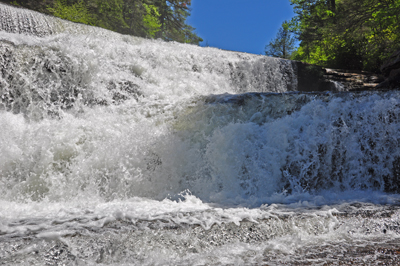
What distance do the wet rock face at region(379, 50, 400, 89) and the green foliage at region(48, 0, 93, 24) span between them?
15388mm

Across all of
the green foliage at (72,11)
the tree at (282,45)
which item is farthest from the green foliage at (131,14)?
the tree at (282,45)

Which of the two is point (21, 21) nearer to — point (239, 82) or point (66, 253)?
point (239, 82)

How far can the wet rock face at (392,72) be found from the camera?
23.7 ft

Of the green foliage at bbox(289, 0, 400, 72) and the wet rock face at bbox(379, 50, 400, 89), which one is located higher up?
the green foliage at bbox(289, 0, 400, 72)

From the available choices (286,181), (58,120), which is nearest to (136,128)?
(58,120)

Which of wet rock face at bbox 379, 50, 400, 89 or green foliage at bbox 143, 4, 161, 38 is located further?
green foliage at bbox 143, 4, 161, 38

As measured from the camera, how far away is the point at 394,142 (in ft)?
15.2

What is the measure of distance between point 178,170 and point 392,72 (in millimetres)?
6612

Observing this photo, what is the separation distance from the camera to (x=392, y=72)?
25.1 feet

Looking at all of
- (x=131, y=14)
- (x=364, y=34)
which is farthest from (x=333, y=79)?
(x=131, y=14)

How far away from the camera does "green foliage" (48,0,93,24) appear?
16.1 metres

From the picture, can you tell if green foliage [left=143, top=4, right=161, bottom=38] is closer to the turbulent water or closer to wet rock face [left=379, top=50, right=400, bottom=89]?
the turbulent water

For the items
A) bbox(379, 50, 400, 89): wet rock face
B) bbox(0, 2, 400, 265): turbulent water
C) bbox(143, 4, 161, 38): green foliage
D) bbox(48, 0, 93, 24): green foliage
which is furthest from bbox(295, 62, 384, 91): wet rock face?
bbox(143, 4, 161, 38): green foliage

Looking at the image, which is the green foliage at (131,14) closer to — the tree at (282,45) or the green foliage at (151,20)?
the green foliage at (151,20)
